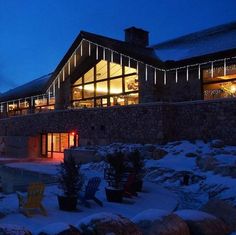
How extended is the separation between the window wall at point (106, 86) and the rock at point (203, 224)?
1770 cm

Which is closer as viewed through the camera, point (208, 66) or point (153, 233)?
point (153, 233)

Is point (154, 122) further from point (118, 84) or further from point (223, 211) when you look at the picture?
point (223, 211)

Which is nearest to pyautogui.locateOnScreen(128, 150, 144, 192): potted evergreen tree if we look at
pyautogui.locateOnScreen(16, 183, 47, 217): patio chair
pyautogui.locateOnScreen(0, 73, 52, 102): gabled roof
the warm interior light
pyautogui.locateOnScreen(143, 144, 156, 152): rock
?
pyautogui.locateOnScreen(16, 183, 47, 217): patio chair

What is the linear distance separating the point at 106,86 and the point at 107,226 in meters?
21.6

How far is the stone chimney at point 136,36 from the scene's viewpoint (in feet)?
103

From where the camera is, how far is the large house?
21.4m

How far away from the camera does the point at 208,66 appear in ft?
70.6

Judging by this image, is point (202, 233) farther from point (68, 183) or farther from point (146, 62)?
point (146, 62)

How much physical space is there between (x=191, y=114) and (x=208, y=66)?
331cm

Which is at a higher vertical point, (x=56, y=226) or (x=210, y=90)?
(x=210, y=90)

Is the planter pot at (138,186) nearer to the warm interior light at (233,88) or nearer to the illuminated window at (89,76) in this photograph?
the warm interior light at (233,88)

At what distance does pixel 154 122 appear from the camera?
20.4 m

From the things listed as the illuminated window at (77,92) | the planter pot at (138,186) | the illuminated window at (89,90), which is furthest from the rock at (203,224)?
the illuminated window at (77,92)

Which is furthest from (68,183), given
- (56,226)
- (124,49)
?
(124,49)
